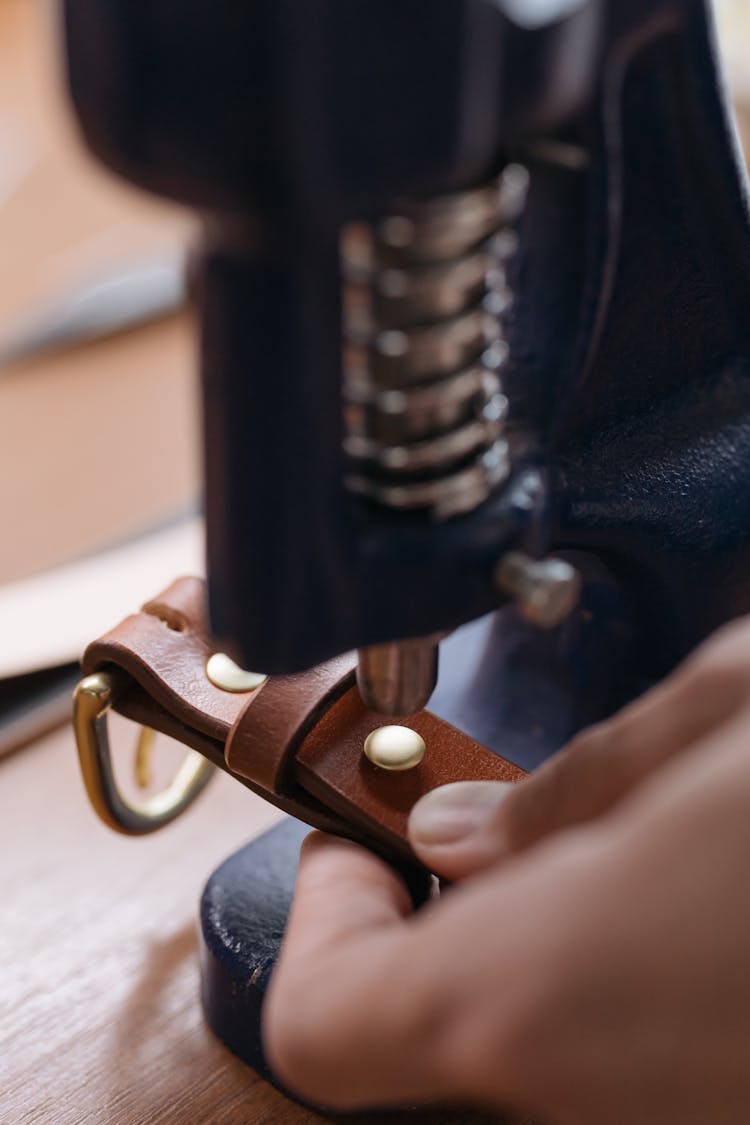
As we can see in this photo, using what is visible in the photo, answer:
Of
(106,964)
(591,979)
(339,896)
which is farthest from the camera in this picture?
(106,964)

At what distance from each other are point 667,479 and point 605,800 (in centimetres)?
17

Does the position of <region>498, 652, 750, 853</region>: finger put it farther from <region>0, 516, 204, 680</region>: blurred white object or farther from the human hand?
<region>0, 516, 204, 680</region>: blurred white object

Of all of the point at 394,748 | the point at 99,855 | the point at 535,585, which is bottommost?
the point at 99,855

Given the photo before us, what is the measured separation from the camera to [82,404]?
88 cm

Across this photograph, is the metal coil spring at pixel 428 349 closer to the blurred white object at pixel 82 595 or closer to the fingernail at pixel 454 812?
the fingernail at pixel 454 812

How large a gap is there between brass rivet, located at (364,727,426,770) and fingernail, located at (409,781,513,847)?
4cm

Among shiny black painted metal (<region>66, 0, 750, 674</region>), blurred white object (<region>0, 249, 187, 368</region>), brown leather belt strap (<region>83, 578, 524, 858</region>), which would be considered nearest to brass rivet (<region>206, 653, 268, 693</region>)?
brown leather belt strap (<region>83, 578, 524, 858</region>)

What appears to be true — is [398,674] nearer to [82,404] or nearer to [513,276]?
[513,276]

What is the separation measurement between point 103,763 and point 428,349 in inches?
9.2

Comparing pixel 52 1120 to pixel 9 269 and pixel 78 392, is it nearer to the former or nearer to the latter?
pixel 78 392

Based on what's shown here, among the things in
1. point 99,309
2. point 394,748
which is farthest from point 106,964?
point 99,309

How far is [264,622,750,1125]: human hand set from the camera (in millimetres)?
271

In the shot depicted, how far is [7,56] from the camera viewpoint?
1518 mm

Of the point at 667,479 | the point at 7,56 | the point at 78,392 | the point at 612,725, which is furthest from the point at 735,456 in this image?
the point at 7,56
